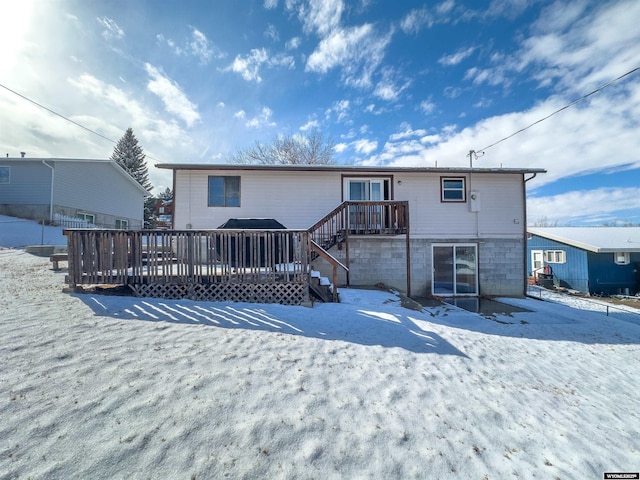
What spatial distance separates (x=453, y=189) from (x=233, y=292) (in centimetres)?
969

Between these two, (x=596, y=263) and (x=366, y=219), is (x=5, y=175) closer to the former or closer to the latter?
(x=366, y=219)

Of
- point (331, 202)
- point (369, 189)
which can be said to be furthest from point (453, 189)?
point (331, 202)

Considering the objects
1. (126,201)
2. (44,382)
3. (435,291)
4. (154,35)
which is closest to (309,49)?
(154,35)

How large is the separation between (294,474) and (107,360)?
259 cm

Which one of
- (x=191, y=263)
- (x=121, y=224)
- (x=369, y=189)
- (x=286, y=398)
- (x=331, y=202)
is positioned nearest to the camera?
(x=286, y=398)

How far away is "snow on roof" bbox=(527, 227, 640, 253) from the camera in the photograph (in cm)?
1459

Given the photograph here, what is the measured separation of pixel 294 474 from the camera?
6.20 ft

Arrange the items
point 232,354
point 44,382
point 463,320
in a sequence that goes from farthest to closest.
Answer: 1. point 463,320
2. point 232,354
3. point 44,382

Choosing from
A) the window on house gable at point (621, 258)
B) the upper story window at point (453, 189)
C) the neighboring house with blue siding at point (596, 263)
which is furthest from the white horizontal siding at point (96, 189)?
the window on house gable at point (621, 258)

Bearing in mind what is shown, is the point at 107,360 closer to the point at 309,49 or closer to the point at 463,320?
the point at 463,320

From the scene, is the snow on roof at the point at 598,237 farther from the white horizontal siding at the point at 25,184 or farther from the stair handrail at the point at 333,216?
the white horizontal siding at the point at 25,184

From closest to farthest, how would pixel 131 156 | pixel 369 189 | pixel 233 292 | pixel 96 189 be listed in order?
pixel 233 292
pixel 369 189
pixel 96 189
pixel 131 156

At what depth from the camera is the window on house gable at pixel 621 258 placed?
15.3 meters

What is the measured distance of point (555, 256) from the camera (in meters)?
16.8
